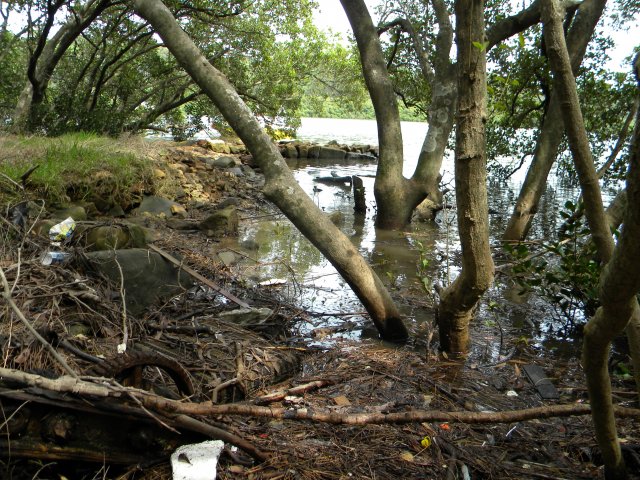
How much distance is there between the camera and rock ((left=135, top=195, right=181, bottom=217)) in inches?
340

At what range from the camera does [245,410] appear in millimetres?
2369

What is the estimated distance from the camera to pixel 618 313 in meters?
1.85

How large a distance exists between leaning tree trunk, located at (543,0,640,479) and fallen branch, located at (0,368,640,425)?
0.26 meters

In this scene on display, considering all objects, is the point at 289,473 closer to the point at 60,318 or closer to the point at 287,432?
the point at 287,432

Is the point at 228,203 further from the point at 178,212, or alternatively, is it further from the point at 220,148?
the point at 220,148

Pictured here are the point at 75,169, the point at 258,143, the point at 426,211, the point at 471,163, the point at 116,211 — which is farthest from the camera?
the point at 426,211

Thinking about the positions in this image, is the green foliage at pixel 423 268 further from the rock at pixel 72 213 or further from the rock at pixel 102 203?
the rock at pixel 102 203

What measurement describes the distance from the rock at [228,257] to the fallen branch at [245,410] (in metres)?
4.15

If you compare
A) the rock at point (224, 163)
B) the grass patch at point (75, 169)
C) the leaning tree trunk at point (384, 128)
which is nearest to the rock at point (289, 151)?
the rock at point (224, 163)

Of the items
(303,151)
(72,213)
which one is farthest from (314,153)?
(72,213)

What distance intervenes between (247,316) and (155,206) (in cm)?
486

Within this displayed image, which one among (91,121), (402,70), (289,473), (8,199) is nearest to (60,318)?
(289,473)

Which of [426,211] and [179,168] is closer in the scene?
[426,211]

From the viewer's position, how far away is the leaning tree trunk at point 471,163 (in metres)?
2.97
